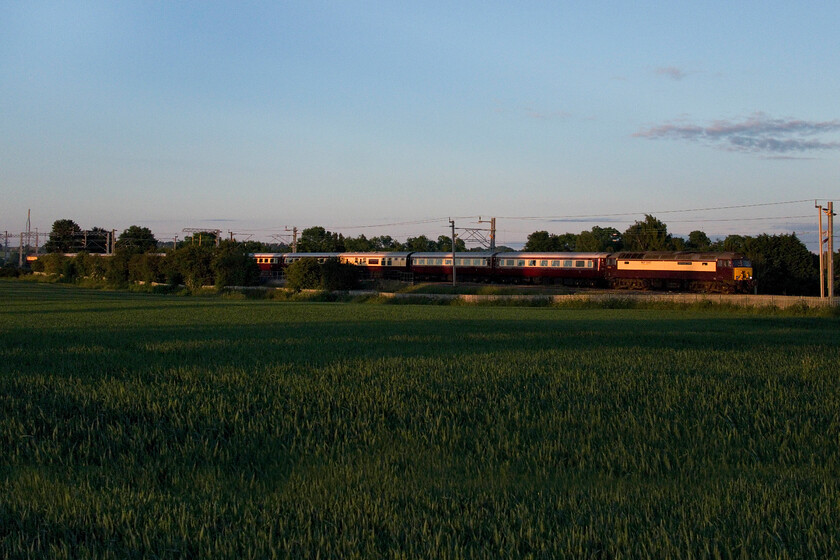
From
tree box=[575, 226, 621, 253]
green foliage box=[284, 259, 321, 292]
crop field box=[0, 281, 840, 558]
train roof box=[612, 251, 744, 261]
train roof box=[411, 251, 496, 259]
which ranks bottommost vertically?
crop field box=[0, 281, 840, 558]

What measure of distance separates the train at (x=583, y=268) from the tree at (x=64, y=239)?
69.5 meters

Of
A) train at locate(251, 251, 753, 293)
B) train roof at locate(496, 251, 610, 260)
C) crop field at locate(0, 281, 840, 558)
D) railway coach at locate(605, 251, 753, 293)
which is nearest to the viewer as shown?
crop field at locate(0, 281, 840, 558)

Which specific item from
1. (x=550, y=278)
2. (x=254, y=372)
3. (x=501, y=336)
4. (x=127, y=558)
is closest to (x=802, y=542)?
(x=127, y=558)

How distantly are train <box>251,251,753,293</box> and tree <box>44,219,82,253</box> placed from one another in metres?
69.5

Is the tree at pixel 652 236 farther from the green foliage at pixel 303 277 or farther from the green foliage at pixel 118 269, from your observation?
the green foliage at pixel 118 269

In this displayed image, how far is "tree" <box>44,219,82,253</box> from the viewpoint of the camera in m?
132

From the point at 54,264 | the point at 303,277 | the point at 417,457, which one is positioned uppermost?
the point at 54,264

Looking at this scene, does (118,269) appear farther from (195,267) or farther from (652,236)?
(652,236)

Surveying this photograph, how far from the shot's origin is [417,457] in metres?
6.55

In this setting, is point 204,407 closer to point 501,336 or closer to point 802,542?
point 802,542

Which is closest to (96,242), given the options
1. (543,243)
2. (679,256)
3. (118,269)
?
(118,269)

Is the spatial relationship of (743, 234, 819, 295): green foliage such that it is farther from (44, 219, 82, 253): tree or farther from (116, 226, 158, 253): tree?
(44, 219, 82, 253): tree

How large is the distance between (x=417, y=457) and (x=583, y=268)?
61.3 meters

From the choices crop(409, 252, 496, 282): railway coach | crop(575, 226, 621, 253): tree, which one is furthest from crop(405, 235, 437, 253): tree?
crop(409, 252, 496, 282): railway coach
